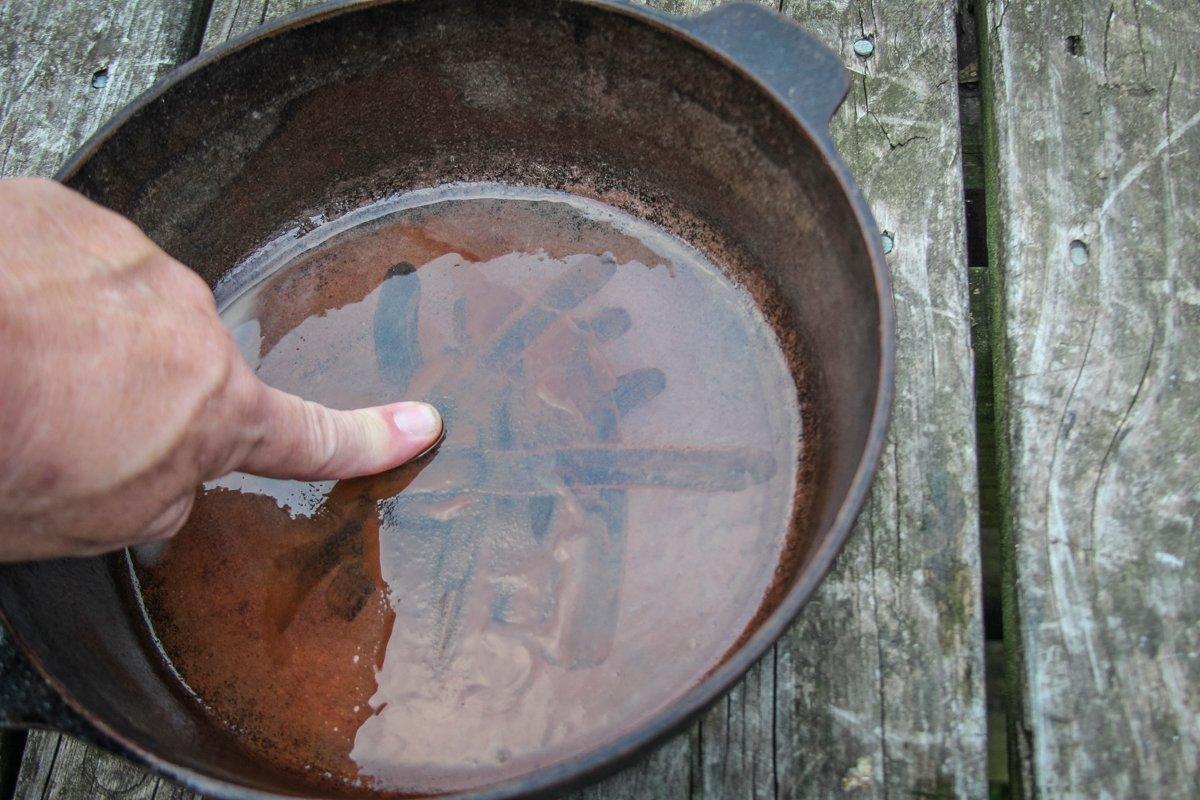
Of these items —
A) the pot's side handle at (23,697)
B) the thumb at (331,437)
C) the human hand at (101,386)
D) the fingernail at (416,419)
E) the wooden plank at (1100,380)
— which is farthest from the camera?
the fingernail at (416,419)

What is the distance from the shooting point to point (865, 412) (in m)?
1.01

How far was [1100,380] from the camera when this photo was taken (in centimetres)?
128

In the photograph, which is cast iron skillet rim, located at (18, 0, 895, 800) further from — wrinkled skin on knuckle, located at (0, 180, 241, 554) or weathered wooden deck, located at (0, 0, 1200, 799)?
weathered wooden deck, located at (0, 0, 1200, 799)

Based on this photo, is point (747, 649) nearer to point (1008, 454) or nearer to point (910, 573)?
point (910, 573)

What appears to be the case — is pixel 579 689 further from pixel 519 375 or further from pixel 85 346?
pixel 85 346

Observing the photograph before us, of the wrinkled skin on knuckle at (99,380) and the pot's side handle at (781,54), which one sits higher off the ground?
the pot's side handle at (781,54)

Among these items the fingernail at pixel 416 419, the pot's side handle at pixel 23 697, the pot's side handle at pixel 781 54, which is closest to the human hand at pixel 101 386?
the pot's side handle at pixel 23 697

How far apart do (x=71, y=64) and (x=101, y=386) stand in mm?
1140

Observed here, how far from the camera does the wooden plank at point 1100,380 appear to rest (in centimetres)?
115

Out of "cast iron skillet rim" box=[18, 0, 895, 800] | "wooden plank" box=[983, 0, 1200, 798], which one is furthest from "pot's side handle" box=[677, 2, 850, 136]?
"wooden plank" box=[983, 0, 1200, 798]

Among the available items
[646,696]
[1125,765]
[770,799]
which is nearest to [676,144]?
[646,696]

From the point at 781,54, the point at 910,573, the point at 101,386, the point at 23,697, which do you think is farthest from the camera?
the point at 910,573

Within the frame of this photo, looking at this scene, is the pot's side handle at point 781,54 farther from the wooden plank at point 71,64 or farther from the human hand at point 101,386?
the wooden plank at point 71,64

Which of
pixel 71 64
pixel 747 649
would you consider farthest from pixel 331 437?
pixel 71 64
